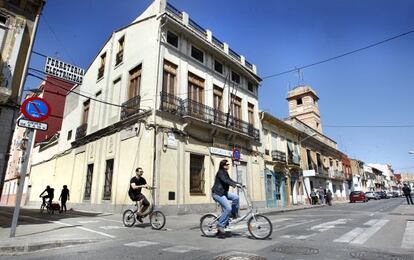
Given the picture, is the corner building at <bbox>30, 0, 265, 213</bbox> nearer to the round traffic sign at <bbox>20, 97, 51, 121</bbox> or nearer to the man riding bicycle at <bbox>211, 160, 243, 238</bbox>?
the man riding bicycle at <bbox>211, 160, 243, 238</bbox>

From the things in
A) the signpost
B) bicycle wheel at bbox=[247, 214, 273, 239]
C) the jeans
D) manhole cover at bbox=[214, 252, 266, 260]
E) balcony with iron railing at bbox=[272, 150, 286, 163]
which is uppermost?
balcony with iron railing at bbox=[272, 150, 286, 163]

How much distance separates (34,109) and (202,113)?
34.2 feet

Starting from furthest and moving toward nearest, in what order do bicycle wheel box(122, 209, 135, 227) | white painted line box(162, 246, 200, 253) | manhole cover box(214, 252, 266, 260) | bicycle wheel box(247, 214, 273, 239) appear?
1. bicycle wheel box(122, 209, 135, 227)
2. bicycle wheel box(247, 214, 273, 239)
3. white painted line box(162, 246, 200, 253)
4. manhole cover box(214, 252, 266, 260)

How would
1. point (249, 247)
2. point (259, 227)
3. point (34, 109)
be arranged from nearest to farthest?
point (249, 247) → point (259, 227) → point (34, 109)

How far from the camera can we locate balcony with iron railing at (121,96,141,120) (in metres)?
15.2

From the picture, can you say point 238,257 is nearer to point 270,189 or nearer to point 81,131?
point 81,131

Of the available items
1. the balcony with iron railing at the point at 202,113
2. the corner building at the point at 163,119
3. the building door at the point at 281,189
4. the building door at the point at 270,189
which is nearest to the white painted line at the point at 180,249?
the corner building at the point at 163,119

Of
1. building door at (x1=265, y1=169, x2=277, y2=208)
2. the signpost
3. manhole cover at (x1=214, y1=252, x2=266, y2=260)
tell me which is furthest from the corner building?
manhole cover at (x1=214, y1=252, x2=266, y2=260)

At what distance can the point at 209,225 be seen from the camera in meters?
6.94

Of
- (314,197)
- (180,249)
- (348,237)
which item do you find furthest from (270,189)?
(180,249)

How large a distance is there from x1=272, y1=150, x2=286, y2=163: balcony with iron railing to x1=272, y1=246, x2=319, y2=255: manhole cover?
18.7 metres

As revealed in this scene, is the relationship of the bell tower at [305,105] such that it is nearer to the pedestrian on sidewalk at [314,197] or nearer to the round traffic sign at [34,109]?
the pedestrian on sidewalk at [314,197]

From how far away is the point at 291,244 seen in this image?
5.75m

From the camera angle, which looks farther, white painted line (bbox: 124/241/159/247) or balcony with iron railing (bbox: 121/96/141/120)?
balcony with iron railing (bbox: 121/96/141/120)
